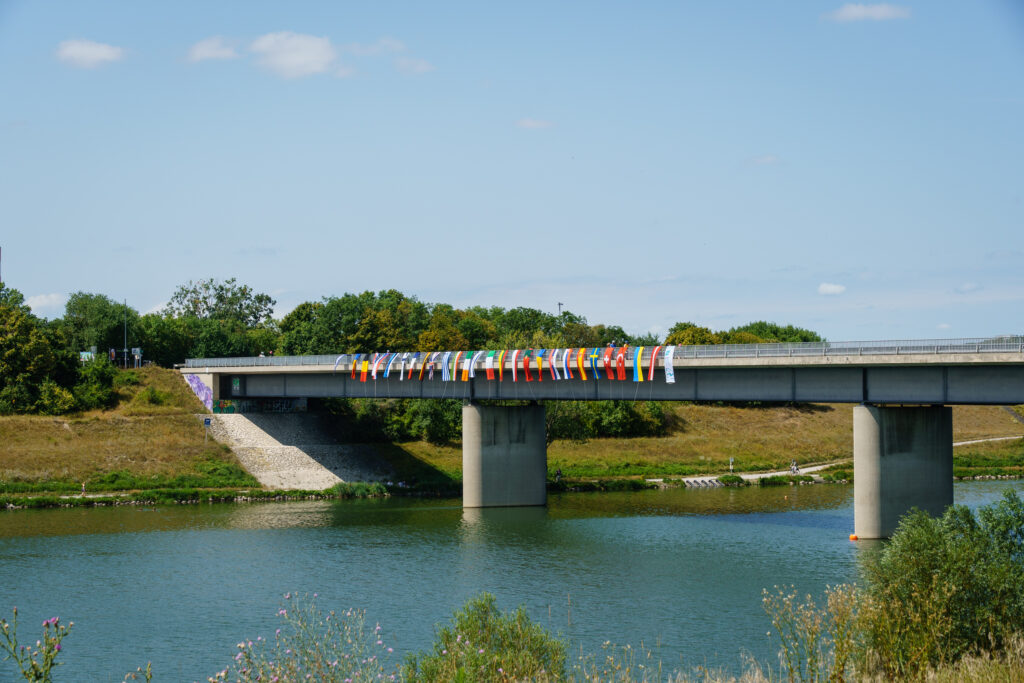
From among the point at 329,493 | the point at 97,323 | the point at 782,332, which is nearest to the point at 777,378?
the point at 329,493

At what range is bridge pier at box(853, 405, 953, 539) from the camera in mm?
59719

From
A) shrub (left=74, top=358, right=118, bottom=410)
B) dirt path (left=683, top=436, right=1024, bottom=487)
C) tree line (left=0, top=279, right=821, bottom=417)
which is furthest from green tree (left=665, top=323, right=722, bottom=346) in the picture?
shrub (left=74, top=358, right=118, bottom=410)

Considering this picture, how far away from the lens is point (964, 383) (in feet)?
188

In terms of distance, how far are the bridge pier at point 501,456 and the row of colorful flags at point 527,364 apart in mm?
3062

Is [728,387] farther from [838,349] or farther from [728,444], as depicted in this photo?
[728,444]

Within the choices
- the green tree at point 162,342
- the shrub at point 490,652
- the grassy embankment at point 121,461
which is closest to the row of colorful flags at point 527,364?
the grassy embankment at point 121,461

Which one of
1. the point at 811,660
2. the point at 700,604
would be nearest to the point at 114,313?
the point at 700,604

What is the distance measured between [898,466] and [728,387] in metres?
12.4

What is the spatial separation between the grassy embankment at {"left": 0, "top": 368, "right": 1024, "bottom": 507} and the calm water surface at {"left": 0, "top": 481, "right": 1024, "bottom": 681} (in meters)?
6.88

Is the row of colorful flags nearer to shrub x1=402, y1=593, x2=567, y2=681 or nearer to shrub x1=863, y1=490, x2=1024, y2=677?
shrub x1=863, y1=490, x2=1024, y2=677

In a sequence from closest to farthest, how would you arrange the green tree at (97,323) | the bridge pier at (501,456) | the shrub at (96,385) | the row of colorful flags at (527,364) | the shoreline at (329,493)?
1. the row of colorful flags at (527,364)
2. the shoreline at (329,493)
3. the bridge pier at (501,456)
4. the shrub at (96,385)
5. the green tree at (97,323)

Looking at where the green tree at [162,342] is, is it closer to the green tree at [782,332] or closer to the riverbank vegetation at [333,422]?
the riverbank vegetation at [333,422]

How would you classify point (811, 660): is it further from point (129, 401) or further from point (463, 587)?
point (129, 401)

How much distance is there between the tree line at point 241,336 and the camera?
96312 millimetres
